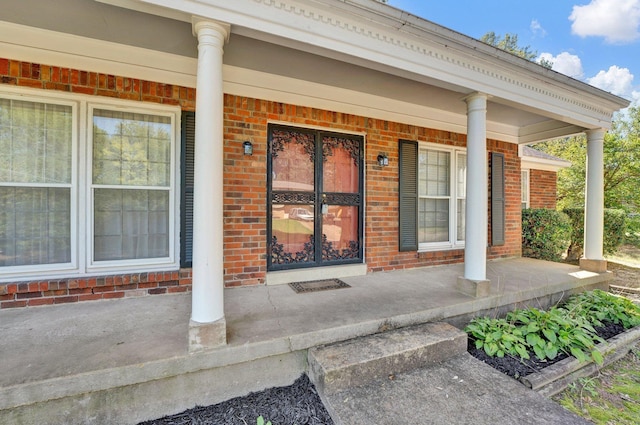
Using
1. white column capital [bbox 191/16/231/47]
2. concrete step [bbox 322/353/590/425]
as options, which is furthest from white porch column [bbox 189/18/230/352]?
concrete step [bbox 322/353/590/425]

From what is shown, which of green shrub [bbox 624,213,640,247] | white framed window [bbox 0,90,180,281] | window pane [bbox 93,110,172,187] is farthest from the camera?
green shrub [bbox 624,213,640,247]

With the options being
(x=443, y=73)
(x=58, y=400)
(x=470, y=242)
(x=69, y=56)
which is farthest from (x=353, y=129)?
(x=58, y=400)

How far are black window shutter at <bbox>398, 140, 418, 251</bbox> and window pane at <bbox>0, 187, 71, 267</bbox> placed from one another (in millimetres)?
4029

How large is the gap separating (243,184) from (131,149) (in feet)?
3.93

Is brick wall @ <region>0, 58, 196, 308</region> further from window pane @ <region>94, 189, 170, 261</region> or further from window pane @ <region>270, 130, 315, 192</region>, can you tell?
window pane @ <region>270, 130, 315, 192</region>

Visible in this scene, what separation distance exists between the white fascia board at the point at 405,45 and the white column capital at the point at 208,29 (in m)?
0.04

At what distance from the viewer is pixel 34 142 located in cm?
272

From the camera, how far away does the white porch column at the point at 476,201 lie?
10.4 ft

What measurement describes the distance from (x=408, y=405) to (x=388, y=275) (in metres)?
2.26

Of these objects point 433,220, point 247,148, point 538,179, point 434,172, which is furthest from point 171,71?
point 538,179

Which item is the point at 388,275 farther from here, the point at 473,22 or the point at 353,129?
the point at 473,22

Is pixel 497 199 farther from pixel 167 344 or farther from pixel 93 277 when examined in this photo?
pixel 93 277

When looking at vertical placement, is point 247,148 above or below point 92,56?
below

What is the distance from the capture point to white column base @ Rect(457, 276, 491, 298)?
3.13 m
